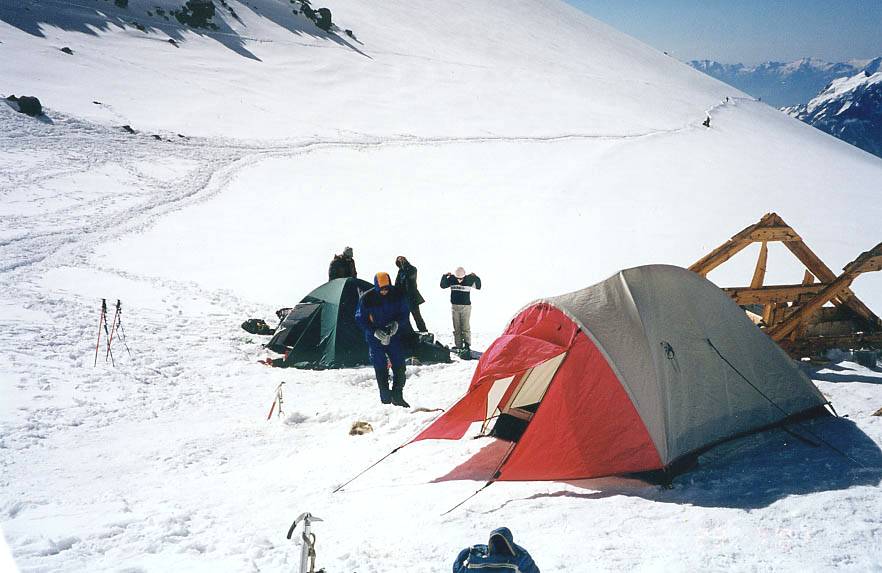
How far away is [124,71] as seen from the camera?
3419 centimetres

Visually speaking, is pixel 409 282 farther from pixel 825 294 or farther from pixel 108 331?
pixel 825 294

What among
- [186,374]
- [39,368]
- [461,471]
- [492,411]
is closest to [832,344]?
[492,411]

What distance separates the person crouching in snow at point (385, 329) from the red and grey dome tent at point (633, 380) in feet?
6.11

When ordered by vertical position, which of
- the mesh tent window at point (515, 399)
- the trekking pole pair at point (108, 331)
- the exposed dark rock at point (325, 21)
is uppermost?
the exposed dark rock at point (325, 21)

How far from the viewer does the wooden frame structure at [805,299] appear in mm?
7773

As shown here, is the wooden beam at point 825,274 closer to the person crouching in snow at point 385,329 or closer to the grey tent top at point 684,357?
the grey tent top at point 684,357

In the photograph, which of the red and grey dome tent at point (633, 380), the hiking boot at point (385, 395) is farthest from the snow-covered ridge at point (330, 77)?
the red and grey dome tent at point (633, 380)

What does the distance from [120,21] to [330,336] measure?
140 feet

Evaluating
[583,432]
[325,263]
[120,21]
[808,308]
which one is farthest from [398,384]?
[120,21]

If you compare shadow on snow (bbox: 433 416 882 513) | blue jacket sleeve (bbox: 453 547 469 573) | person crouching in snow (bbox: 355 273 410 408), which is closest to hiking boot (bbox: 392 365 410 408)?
person crouching in snow (bbox: 355 273 410 408)

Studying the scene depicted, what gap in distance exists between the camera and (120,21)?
42.3 metres

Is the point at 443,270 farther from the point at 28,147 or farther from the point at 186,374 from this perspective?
the point at 28,147

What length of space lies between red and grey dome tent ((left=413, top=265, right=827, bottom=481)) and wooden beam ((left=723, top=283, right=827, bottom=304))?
1.74 metres

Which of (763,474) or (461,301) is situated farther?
(461,301)
